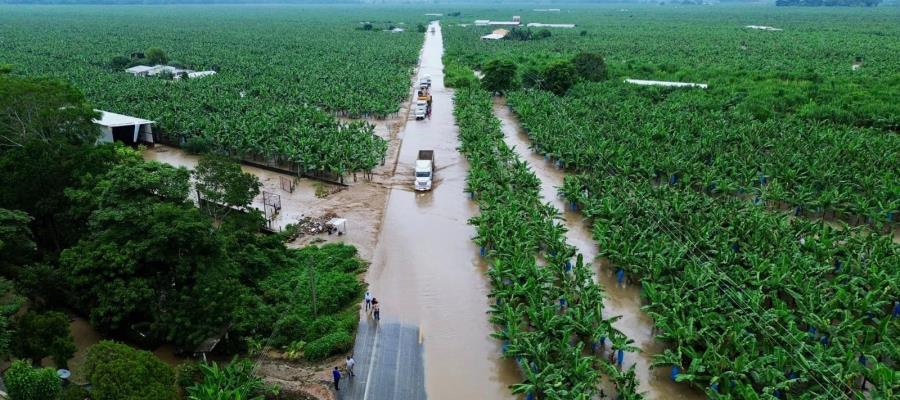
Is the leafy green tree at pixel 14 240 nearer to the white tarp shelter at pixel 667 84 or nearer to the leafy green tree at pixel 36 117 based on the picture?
the leafy green tree at pixel 36 117

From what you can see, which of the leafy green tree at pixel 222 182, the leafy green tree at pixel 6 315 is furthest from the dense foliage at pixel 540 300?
the leafy green tree at pixel 6 315

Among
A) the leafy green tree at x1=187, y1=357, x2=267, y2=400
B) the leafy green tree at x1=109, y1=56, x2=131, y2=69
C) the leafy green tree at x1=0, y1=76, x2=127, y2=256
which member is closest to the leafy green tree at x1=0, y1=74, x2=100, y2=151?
the leafy green tree at x1=0, y1=76, x2=127, y2=256

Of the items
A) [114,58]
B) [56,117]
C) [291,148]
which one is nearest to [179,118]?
[291,148]

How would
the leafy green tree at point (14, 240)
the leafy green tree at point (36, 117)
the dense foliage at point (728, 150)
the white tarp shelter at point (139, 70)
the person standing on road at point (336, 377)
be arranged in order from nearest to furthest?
the person standing on road at point (336, 377) < the leafy green tree at point (14, 240) < the leafy green tree at point (36, 117) < the dense foliage at point (728, 150) < the white tarp shelter at point (139, 70)

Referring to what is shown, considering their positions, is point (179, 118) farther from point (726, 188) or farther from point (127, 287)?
point (726, 188)

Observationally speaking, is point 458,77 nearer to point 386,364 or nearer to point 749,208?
point 749,208

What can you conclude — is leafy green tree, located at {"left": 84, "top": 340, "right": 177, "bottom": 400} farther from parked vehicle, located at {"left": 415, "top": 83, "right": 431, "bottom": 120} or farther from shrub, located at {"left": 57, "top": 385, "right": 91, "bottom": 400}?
parked vehicle, located at {"left": 415, "top": 83, "right": 431, "bottom": 120}
